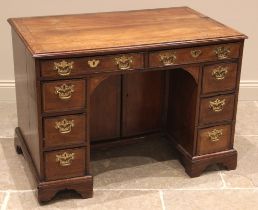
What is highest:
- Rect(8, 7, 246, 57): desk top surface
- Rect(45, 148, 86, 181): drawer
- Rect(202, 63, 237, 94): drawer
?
Rect(8, 7, 246, 57): desk top surface

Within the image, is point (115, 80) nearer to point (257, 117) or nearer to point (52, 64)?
point (52, 64)

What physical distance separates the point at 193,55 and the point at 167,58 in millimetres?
126

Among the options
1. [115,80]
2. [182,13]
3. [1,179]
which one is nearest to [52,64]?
[115,80]

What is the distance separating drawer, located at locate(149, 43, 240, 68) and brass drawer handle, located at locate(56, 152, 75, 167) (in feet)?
1.73

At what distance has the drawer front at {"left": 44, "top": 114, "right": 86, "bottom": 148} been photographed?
231cm

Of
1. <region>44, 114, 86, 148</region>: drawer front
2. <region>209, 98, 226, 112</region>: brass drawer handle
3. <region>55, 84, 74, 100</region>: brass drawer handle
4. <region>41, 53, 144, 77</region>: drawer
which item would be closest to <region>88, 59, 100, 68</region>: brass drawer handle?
<region>41, 53, 144, 77</region>: drawer

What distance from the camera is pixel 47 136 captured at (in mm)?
2328

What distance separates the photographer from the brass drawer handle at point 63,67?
87.0 inches

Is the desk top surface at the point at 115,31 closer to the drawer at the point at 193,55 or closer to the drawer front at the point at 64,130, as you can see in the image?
the drawer at the point at 193,55

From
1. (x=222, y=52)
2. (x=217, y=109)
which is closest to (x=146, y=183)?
(x=217, y=109)

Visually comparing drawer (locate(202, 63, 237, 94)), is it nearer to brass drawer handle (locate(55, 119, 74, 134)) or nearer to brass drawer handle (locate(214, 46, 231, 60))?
brass drawer handle (locate(214, 46, 231, 60))

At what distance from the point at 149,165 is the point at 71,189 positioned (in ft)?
1.62

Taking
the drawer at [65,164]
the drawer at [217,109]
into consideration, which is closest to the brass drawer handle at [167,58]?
the drawer at [217,109]

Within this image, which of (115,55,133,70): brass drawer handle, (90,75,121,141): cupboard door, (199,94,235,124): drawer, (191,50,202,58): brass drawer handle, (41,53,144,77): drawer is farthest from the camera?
(90,75,121,141): cupboard door
